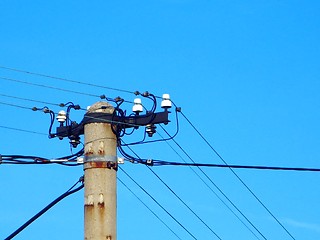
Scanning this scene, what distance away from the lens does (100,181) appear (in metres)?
14.7

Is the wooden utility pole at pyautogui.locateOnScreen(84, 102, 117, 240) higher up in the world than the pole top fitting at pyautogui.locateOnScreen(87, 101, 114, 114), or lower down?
lower down

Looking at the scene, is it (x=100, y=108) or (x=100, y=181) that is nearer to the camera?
(x=100, y=181)

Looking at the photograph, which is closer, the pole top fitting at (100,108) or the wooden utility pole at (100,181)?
the wooden utility pole at (100,181)

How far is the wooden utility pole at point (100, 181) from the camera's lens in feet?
47.7

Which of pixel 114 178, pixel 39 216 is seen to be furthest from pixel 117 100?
pixel 39 216

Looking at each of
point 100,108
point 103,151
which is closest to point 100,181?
point 103,151

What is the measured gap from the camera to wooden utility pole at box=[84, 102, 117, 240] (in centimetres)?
1453

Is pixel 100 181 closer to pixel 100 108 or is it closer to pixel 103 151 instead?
pixel 103 151

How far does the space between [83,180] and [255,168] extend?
10.6 feet

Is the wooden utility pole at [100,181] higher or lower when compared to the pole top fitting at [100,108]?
lower

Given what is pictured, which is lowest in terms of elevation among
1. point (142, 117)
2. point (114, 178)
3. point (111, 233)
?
point (111, 233)

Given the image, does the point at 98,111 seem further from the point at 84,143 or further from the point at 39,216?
the point at 39,216

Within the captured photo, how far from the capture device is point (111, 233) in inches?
572

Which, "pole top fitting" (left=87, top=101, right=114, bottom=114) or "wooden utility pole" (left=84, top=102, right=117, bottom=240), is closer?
"wooden utility pole" (left=84, top=102, right=117, bottom=240)
